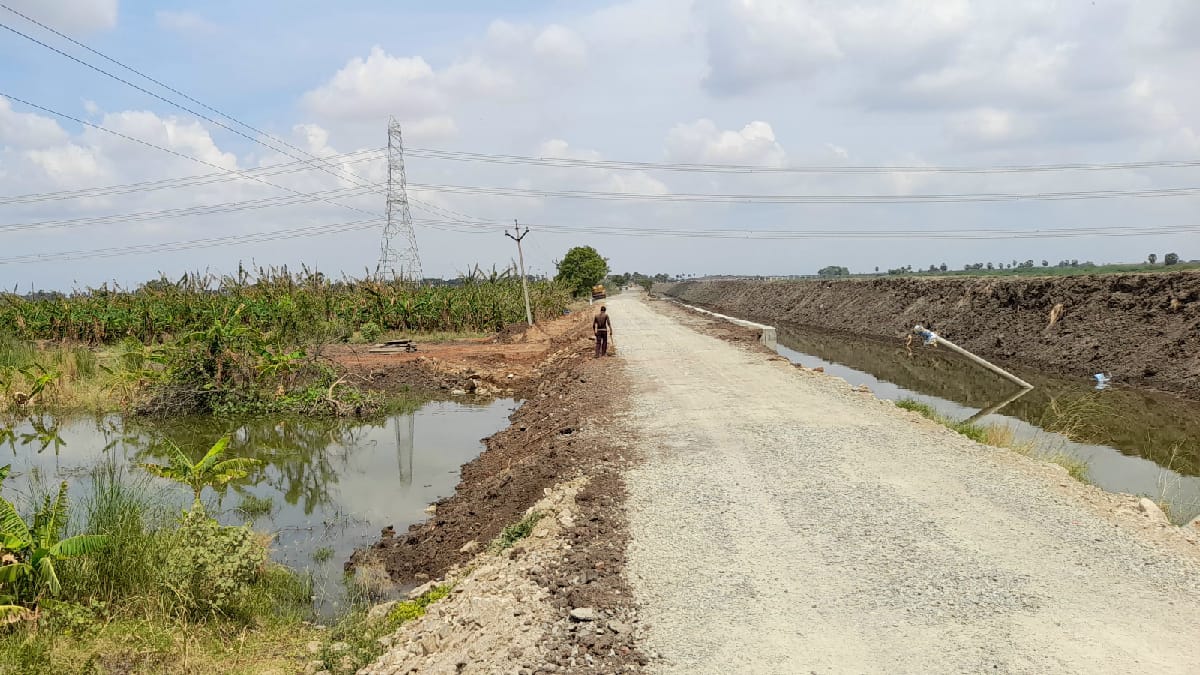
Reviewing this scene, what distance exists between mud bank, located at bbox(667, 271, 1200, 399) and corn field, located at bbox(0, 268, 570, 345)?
1908 cm

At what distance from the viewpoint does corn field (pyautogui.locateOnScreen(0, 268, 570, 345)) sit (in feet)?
103

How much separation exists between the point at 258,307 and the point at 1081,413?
27.5 meters

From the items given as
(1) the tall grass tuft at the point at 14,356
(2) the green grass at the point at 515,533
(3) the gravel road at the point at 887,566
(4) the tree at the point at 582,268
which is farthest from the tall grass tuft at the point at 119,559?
(4) the tree at the point at 582,268

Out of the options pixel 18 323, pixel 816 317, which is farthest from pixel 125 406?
pixel 816 317

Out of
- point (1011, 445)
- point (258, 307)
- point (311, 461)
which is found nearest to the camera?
point (1011, 445)

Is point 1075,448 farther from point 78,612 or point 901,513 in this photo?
point 78,612

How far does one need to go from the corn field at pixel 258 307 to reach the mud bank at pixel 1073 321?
1908cm

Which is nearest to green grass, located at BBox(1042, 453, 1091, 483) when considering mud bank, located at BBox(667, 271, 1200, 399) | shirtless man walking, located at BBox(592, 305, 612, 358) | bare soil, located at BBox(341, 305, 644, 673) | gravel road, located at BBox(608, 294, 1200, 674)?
gravel road, located at BBox(608, 294, 1200, 674)

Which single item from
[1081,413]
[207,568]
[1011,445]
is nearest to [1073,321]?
[1081,413]

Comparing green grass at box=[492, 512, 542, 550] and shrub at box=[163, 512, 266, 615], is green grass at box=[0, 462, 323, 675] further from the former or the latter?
green grass at box=[492, 512, 542, 550]

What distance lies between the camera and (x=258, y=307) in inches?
1156

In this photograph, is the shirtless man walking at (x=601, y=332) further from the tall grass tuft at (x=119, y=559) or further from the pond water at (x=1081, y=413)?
the tall grass tuft at (x=119, y=559)

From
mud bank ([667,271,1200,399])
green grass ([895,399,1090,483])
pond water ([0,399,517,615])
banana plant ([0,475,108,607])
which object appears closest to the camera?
banana plant ([0,475,108,607])

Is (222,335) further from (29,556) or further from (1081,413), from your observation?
(1081,413)
